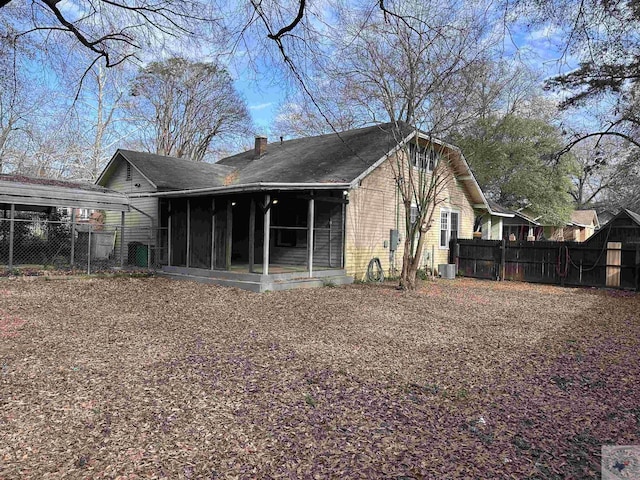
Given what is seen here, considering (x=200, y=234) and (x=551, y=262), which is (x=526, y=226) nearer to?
(x=551, y=262)

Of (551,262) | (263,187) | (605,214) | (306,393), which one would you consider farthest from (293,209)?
(605,214)

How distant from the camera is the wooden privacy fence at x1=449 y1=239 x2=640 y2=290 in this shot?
1373 cm

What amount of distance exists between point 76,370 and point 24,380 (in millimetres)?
484

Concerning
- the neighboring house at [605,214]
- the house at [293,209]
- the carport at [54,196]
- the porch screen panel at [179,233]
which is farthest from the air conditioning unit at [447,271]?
the neighboring house at [605,214]

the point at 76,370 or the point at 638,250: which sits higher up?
the point at 638,250

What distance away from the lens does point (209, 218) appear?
515 inches

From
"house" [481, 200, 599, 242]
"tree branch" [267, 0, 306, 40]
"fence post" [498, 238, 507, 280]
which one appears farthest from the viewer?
"house" [481, 200, 599, 242]

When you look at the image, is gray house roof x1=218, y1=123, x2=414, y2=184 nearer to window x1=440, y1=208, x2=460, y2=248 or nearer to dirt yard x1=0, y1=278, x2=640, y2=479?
window x1=440, y1=208, x2=460, y2=248

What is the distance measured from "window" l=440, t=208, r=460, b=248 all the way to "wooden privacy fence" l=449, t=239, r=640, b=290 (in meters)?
0.30

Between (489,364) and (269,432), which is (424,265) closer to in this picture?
(489,364)

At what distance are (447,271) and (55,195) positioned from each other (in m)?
13.7

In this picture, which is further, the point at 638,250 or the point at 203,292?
A: the point at 638,250

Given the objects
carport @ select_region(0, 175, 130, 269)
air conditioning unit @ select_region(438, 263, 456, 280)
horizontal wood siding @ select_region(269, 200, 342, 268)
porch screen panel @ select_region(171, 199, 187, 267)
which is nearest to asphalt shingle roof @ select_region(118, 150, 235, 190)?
carport @ select_region(0, 175, 130, 269)

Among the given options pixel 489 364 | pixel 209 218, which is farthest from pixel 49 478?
pixel 209 218
